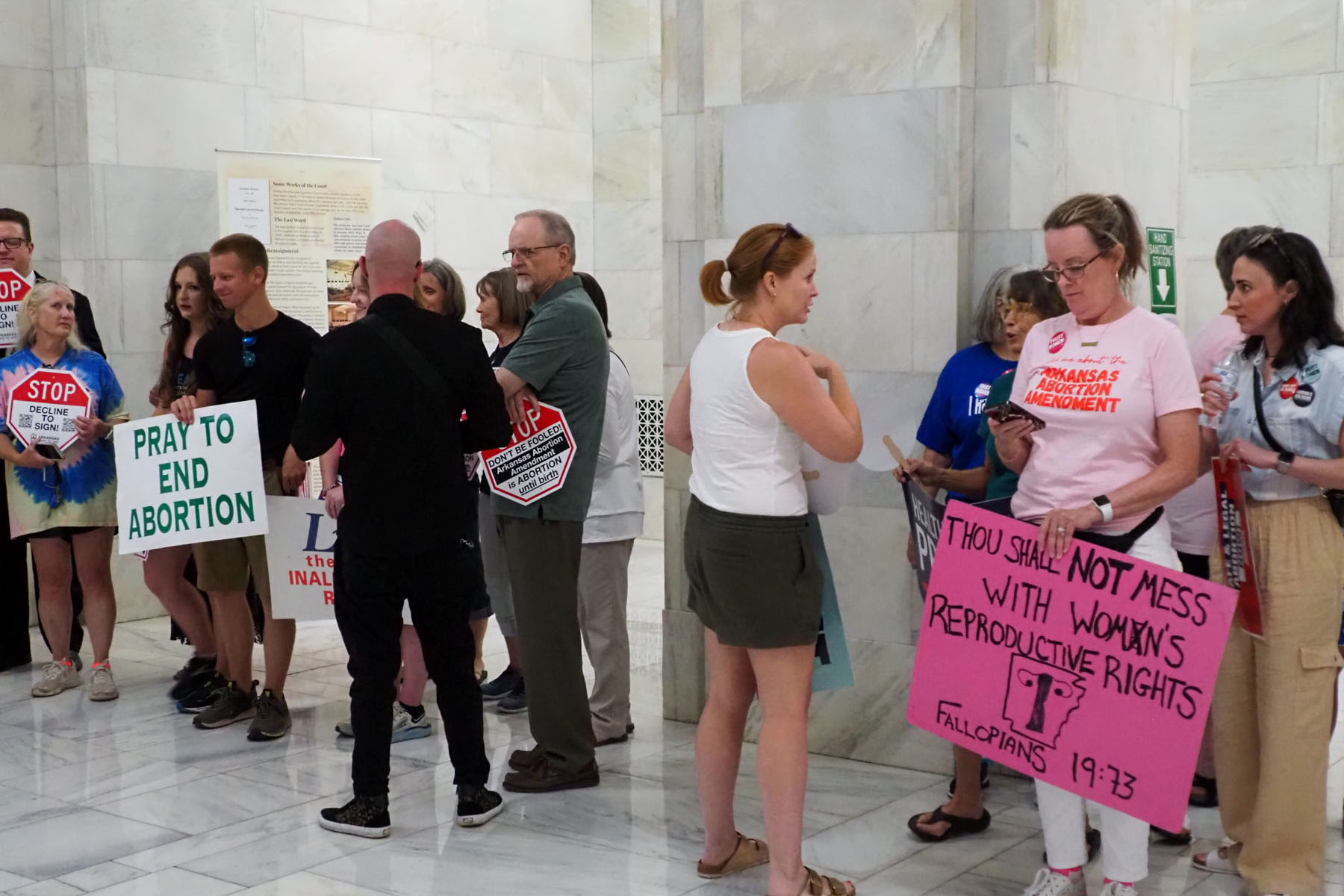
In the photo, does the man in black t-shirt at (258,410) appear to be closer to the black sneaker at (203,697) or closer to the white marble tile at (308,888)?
the black sneaker at (203,697)

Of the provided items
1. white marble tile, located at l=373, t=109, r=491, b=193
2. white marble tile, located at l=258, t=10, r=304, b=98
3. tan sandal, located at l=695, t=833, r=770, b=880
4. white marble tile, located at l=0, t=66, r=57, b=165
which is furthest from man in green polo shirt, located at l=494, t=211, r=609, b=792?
white marble tile, located at l=373, t=109, r=491, b=193

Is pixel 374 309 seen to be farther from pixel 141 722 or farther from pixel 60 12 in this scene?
pixel 60 12

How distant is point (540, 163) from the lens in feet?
36.1

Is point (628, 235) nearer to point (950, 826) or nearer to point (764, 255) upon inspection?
point (950, 826)

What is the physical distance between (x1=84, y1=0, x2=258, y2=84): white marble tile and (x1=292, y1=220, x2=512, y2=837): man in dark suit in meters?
4.17

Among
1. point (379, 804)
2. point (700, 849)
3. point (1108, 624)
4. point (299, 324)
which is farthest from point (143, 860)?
point (1108, 624)

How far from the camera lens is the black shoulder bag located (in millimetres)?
4133

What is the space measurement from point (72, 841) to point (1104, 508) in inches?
133

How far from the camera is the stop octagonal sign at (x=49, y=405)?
6.62 m

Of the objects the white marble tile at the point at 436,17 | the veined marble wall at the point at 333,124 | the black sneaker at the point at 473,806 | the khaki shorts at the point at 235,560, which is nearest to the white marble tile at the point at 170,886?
the black sneaker at the point at 473,806

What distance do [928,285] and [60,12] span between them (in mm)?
5300

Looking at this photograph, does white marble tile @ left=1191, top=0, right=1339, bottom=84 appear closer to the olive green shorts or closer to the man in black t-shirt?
the man in black t-shirt

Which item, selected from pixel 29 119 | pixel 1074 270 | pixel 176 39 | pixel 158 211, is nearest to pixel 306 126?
pixel 176 39

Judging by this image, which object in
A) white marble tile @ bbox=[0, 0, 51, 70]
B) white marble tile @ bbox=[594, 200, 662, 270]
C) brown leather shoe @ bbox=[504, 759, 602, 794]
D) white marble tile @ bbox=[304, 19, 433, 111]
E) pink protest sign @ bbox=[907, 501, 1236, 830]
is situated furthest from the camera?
white marble tile @ bbox=[594, 200, 662, 270]
